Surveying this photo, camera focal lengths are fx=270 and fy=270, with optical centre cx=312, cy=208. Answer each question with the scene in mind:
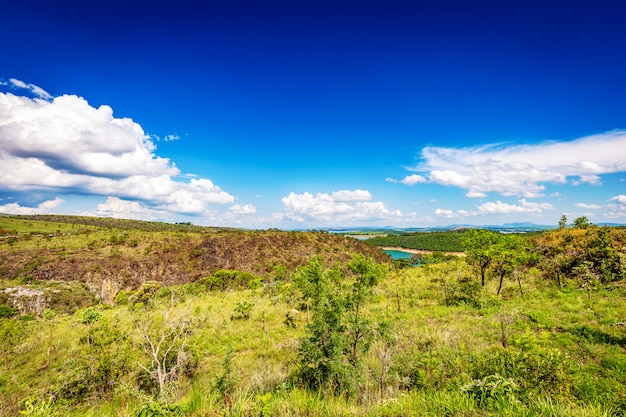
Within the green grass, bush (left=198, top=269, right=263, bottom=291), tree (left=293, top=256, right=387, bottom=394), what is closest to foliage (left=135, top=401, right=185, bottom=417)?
the green grass

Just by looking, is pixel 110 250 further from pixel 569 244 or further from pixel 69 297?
pixel 569 244

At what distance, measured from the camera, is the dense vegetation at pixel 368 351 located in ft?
14.6

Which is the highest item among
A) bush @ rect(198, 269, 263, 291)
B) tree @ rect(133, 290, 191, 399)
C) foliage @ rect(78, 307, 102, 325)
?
tree @ rect(133, 290, 191, 399)

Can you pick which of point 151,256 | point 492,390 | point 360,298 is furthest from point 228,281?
point 492,390

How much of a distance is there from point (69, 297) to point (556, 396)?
5252 centimetres

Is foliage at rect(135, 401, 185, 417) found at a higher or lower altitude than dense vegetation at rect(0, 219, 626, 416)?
higher

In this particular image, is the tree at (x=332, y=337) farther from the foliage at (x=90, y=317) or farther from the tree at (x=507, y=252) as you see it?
the foliage at (x=90, y=317)

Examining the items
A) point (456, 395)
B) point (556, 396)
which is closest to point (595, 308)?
point (556, 396)

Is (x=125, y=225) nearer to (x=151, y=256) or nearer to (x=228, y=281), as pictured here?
(x=151, y=256)

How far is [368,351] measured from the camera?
10.9m

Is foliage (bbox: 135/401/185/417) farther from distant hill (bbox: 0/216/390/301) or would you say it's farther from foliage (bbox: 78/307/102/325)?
distant hill (bbox: 0/216/390/301)

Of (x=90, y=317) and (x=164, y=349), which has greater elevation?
(x=164, y=349)

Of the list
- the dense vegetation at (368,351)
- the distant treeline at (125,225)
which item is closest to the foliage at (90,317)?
the dense vegetation at (368,351)

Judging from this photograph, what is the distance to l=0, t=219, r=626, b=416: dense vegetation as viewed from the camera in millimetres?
4445
